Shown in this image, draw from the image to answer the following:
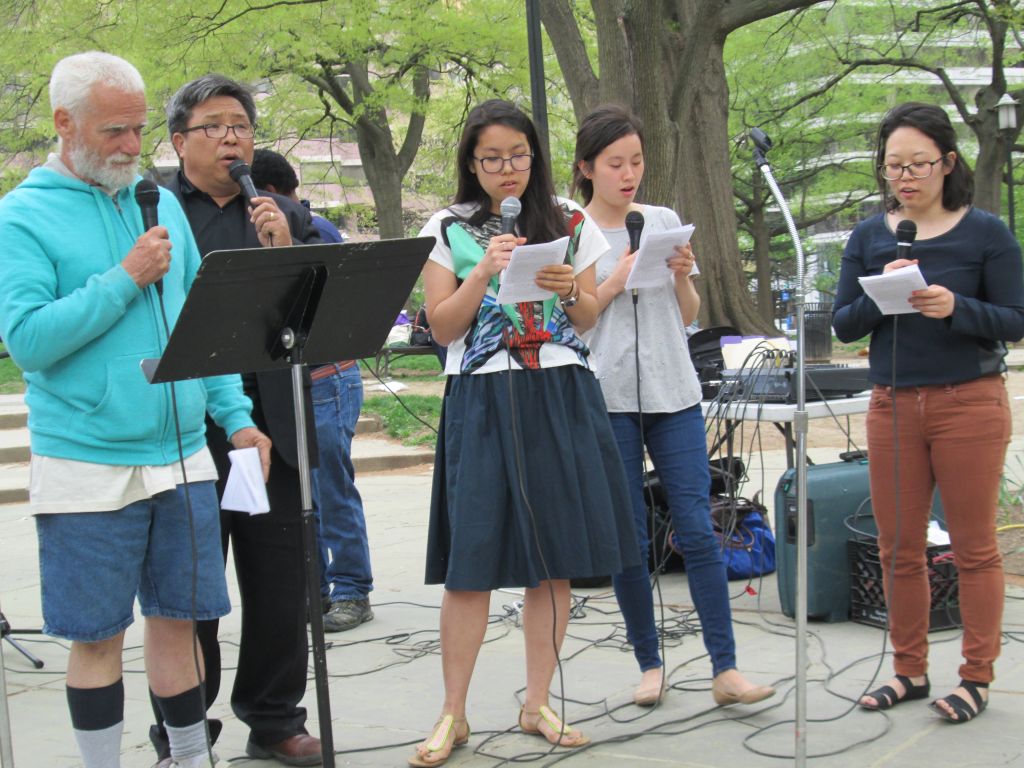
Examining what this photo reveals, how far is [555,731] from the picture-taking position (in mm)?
3852

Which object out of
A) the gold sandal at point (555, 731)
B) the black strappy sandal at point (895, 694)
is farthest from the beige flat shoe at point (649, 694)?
the black strappy sandal at point (895, 694)

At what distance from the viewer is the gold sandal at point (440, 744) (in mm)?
3727

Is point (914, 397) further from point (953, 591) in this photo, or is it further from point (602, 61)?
point (602, 61)

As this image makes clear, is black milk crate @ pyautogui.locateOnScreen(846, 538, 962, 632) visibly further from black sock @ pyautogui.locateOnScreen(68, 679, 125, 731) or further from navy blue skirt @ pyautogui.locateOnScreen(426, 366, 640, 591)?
black sock @ pyautogui.locateOnScreen(68, 679, 125, 731)

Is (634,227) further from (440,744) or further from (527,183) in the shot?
(440,744)

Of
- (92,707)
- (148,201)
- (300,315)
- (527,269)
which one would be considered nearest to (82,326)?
(148,201)

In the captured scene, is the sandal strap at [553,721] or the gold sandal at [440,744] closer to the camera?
the gold sandal at [440,744]

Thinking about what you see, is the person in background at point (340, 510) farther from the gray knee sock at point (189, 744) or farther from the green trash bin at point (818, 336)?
the green trash bin at point (818, 336)

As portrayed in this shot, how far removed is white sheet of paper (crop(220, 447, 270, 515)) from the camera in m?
2.98

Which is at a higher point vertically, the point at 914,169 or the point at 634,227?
the point at 914,169

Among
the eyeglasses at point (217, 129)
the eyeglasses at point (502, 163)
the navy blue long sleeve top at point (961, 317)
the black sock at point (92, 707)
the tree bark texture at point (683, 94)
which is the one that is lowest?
the black sock at point (92, 707)

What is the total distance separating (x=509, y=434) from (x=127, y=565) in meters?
1.25

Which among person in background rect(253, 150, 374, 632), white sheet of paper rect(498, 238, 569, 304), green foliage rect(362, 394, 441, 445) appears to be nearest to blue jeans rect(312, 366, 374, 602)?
person in background rect(253, 150, 374, 632)

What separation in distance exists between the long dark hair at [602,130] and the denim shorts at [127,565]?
1942 millimetres
